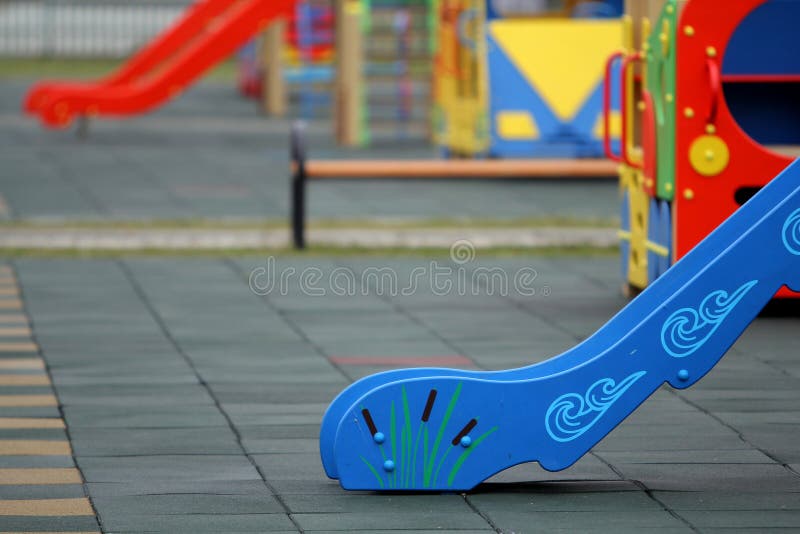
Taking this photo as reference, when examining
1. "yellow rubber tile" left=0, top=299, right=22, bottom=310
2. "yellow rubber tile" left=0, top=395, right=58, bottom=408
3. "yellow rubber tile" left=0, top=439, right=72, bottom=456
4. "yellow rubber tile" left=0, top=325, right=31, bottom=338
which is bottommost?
"yellow rubber tile" left=0, top=299, right=22, bottom=310

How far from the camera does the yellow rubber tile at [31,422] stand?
6.64 metres

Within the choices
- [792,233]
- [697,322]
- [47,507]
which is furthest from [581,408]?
[47,507]

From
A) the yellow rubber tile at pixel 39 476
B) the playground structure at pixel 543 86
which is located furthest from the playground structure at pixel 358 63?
the yellow rubber tile at pixel 39 476

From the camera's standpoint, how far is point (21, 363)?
801 cm

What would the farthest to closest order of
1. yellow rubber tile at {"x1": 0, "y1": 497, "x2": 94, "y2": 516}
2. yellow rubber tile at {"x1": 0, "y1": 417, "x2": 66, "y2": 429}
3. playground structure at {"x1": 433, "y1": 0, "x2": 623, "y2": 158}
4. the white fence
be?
the white fence
playground structure at {"x1": 433, "y1": 0, "x2": 623, "y2": 158}
yellow rubber tile at {"x1": 0, "y1": 417, "x2": 66, "y2": 429}
yellow rubber tile at {"x1": 0, "y1": 497, "x2": 94, "y2": 516}

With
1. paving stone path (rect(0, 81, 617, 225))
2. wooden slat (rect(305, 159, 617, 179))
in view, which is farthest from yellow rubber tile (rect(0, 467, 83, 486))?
paving stone path (rect(0, 81, 617, 225))

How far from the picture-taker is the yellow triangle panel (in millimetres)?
17719

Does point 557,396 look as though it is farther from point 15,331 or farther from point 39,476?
point 15,331

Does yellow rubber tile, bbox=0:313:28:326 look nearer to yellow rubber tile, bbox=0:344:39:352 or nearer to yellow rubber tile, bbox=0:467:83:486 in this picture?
yellow rubber tile, bbox=0:344:39:352

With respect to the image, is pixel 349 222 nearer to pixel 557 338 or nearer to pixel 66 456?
pixel 557 338

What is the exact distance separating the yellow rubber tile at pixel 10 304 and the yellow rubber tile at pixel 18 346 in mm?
1167

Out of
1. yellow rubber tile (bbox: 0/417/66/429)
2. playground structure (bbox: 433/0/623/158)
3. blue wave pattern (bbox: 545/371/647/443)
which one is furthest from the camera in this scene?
playground structure (bbox: 433/0/623/158)

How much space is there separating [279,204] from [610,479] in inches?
380

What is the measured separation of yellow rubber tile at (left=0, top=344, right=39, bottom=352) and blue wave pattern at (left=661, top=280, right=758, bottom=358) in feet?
12.8
